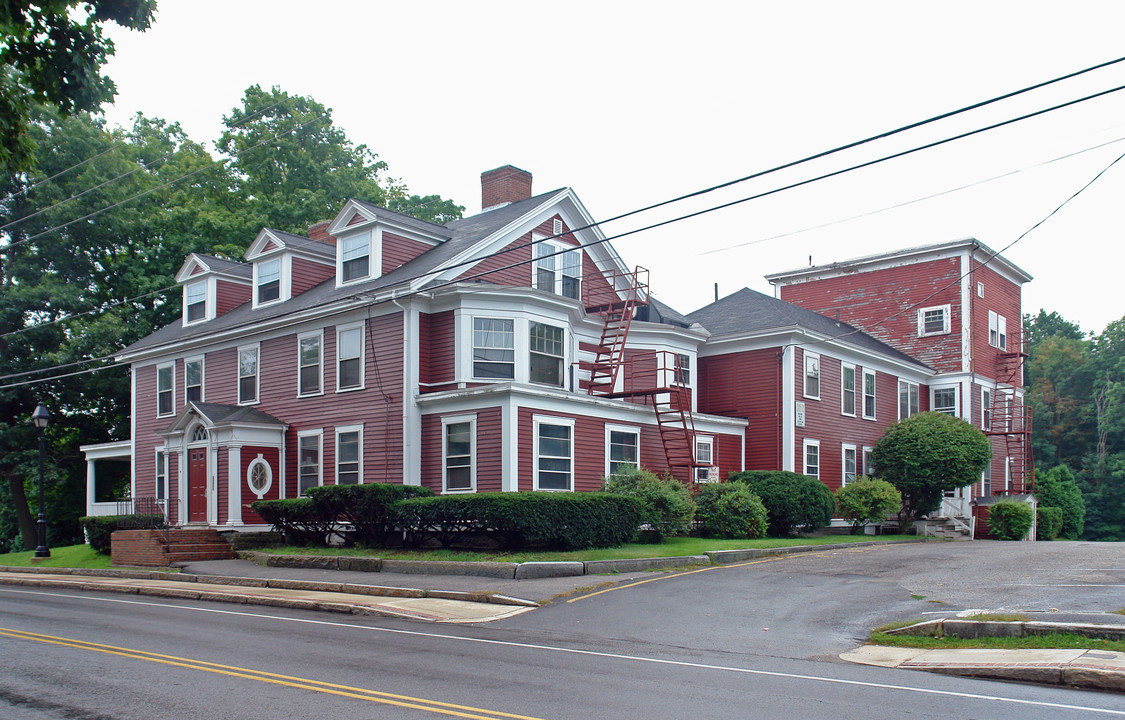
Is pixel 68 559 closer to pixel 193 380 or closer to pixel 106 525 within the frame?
pixel 106 525

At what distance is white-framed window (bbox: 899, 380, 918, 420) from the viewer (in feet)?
128

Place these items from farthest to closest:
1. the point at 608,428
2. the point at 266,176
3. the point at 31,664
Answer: the point at 266,176, the point at 608,428, the point at 31,664

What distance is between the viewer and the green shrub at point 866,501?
30891 millimetres

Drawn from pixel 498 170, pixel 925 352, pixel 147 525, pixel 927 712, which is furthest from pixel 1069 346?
pixel 927 712

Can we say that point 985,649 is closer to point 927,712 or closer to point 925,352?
point 927,712

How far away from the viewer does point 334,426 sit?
2673 cm

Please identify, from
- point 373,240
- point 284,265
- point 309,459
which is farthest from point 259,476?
point 373,240

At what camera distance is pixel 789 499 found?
87.5 feet

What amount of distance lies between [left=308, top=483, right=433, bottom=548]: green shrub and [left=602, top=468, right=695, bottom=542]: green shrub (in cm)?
504

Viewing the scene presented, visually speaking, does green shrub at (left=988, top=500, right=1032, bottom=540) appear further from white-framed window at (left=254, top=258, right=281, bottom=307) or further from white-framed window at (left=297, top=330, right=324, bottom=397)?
white-framed window at (left=254, top=258, right=281, bottom=307)

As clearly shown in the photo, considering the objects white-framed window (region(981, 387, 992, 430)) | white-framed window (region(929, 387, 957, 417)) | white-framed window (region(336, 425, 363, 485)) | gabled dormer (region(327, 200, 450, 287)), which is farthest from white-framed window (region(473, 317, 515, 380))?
white-framed window (region(981, 387, 992, 430))

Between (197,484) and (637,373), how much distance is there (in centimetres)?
1401

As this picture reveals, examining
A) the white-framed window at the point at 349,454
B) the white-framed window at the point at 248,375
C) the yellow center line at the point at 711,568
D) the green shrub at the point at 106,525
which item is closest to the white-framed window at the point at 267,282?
the white-framed window at the point at 248,375

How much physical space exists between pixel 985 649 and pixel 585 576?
8672 millimetres
